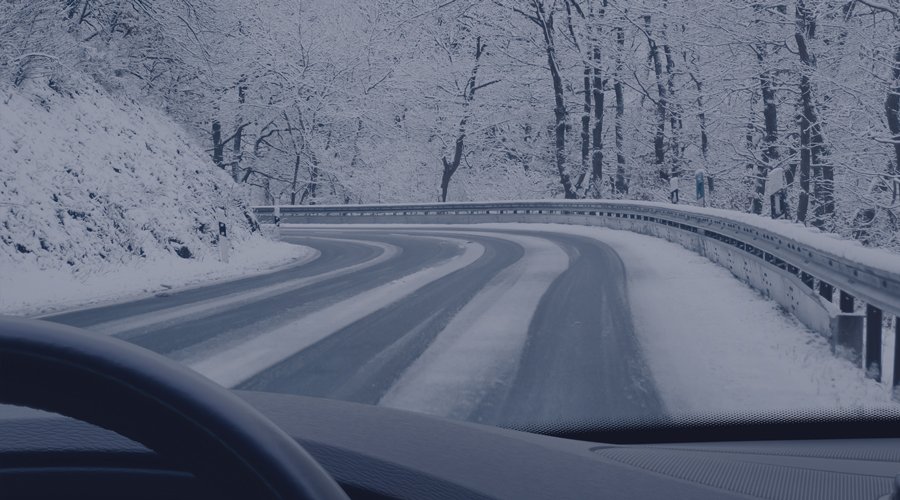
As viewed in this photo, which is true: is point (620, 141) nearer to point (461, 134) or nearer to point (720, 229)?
point (461, 134)

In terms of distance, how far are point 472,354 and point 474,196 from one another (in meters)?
41.7

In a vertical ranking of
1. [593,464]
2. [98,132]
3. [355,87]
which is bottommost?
[593,464]

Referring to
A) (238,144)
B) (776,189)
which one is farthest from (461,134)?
(776,189)

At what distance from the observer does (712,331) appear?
838 centimetres

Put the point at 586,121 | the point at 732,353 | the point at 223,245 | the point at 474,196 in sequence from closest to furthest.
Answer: the point at 732,353
the point at 223,245
the point at 586,121
the point at 474,196

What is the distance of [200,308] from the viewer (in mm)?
10734

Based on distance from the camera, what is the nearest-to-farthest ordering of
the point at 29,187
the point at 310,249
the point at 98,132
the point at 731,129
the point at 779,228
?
1. the point at 779,228
2. the point at 29,187
3. the point at 98,132
4. the point at 310,249
5. the point at 731,129

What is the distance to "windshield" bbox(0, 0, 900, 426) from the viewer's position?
22.3 ft

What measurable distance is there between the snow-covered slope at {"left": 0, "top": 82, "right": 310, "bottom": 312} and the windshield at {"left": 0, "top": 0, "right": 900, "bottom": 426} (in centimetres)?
8

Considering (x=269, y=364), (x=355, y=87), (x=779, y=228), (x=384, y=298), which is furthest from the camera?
(x=355, y=87)

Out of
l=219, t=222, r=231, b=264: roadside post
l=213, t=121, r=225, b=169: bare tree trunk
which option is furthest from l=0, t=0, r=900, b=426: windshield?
l=213, t=121, r=225, b=169: bare tree trunk

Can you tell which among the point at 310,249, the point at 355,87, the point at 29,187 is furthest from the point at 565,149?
the point at 29,187

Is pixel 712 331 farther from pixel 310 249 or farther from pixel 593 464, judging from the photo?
pixel 310 249

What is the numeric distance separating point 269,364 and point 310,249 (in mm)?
16165
